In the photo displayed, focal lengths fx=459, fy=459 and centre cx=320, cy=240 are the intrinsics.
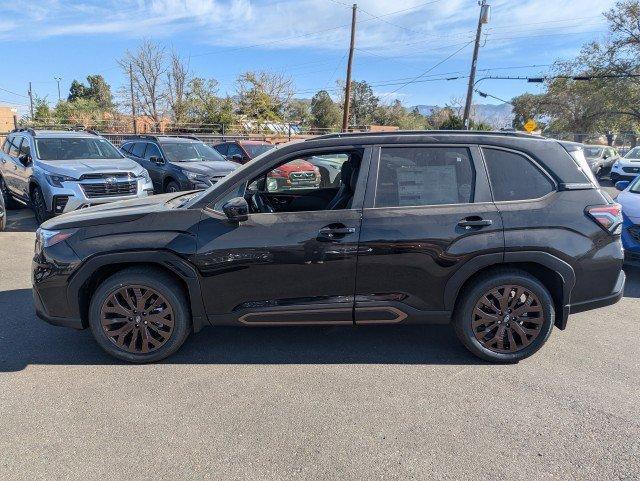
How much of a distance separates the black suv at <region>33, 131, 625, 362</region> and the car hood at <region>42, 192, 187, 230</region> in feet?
0.08

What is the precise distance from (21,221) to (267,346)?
26.7 feet

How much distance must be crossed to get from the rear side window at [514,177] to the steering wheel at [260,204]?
2043mm

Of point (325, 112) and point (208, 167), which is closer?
point (208, 167)

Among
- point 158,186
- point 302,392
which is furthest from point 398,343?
point 158,186

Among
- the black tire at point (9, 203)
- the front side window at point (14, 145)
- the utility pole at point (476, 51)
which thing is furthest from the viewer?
the utility pole at point (476, 51)

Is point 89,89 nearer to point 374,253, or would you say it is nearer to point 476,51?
point 476,51

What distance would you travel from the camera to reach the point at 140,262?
3.54 metres

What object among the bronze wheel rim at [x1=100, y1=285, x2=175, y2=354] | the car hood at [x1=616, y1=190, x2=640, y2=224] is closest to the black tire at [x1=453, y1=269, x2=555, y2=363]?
the bronze wheel rim at [x1=100, y1=285, x2=175, y2=354]

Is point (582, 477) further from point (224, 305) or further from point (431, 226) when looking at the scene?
point (224, 305)

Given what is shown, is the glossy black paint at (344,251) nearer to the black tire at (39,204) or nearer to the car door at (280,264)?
the car door at (280,264)

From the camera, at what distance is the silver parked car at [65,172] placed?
797 cm

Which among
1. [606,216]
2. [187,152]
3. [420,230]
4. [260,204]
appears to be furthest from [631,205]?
[187,152]

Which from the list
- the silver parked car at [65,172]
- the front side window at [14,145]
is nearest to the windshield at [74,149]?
the silver parked car at [65,172]

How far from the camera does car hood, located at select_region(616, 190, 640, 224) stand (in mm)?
5964
